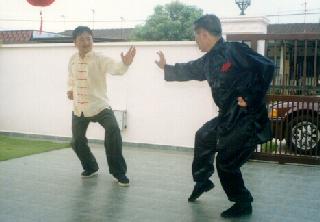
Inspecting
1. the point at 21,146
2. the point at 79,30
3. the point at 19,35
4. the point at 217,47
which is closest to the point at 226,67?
the point at 217,47

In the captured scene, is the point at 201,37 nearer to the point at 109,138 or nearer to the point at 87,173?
the point at 109,138

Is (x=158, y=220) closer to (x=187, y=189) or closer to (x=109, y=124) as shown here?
(x=187, y=189)

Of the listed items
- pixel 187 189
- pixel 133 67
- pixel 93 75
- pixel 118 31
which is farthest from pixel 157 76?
pixel 118 31

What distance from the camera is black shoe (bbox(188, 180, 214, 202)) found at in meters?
4.95

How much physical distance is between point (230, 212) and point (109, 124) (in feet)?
6.51

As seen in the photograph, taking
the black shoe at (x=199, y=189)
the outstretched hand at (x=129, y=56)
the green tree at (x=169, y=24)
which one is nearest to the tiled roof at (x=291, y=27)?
the green tree at (x=169, y=24)

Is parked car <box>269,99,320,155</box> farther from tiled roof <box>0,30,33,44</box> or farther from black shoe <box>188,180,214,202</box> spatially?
tiled roof <box>0,30,33,44</box>

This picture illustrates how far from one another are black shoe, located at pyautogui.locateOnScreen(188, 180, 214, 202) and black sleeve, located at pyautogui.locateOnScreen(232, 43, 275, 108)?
1109 mm

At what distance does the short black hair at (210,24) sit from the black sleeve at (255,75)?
1.32 feet

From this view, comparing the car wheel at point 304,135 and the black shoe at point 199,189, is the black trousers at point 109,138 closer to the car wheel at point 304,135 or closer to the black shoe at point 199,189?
the black shoe at point 199,189

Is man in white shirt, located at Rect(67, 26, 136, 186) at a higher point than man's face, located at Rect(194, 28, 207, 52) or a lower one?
lower

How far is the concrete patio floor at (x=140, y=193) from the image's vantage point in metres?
4.47

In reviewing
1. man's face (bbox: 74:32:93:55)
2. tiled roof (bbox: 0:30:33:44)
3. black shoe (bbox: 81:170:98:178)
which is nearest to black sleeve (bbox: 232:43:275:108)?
man's face (bbox: 74:32:93:55)

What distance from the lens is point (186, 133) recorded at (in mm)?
8570
